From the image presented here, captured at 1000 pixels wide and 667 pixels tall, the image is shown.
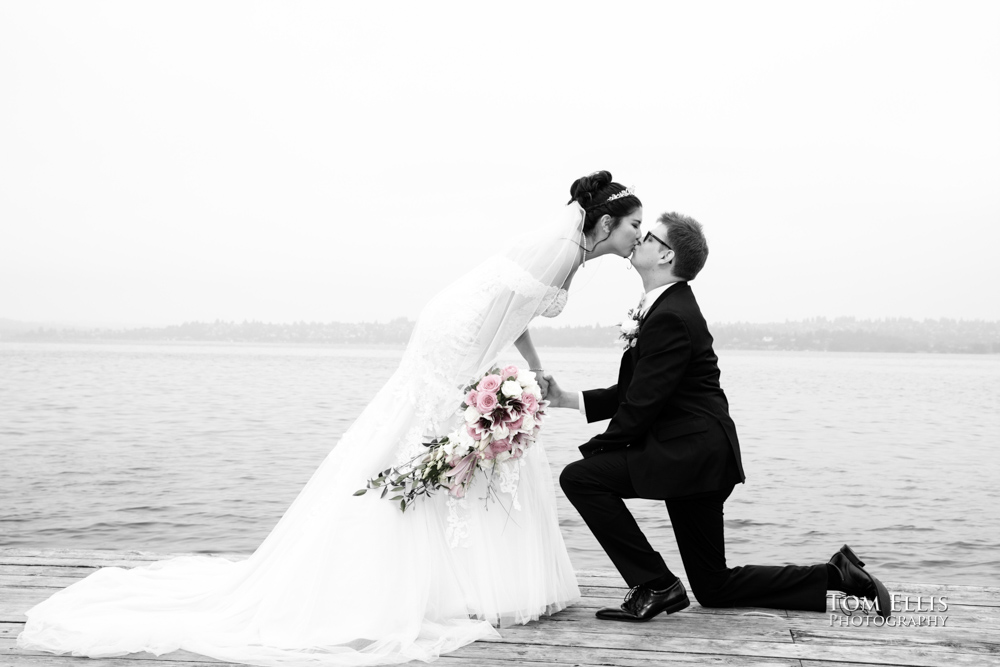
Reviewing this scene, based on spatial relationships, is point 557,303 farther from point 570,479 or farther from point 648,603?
point 648,603

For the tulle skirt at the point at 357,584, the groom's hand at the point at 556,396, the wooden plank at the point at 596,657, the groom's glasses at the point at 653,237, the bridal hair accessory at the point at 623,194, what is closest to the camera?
Answer: the wooden plank at the point at 596,657

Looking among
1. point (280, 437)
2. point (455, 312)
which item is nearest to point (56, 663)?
point (455, 312)

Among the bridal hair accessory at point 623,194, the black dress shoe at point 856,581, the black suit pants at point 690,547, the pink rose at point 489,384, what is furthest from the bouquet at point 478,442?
the black dress shoe at point 856,581

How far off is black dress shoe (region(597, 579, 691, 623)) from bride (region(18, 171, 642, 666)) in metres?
0.32

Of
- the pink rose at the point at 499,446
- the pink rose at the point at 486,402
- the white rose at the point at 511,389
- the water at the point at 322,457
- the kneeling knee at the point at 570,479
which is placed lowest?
the water at the point at 322,457

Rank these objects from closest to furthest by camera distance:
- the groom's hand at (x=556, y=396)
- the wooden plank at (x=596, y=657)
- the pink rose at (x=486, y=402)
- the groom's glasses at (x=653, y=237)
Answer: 1. the wooden plank at (x=596, y=657)
2. the pink rose at (x=486, y=402)
3. the groom's glasses at (x=653, y=237)
4. the groom's hand at (x=556, y=396)

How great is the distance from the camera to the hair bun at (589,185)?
433 cm

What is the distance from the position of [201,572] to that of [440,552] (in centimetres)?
133

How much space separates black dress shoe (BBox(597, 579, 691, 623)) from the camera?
401 cm

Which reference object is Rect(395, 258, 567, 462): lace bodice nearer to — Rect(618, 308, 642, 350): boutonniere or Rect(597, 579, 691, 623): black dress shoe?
Rect(618, 308, 642, 350): boutonniere

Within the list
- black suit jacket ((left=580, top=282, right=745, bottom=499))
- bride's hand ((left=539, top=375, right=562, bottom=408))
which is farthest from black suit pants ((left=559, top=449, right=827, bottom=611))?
bride's hand ((left=539, top=375, right=562, bottom=408))

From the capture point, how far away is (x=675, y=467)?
12.9ft

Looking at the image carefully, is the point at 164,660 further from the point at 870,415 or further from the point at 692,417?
the point at 870,415

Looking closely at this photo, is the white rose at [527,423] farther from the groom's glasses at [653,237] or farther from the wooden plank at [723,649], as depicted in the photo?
the groom's glasses at [653,237]
